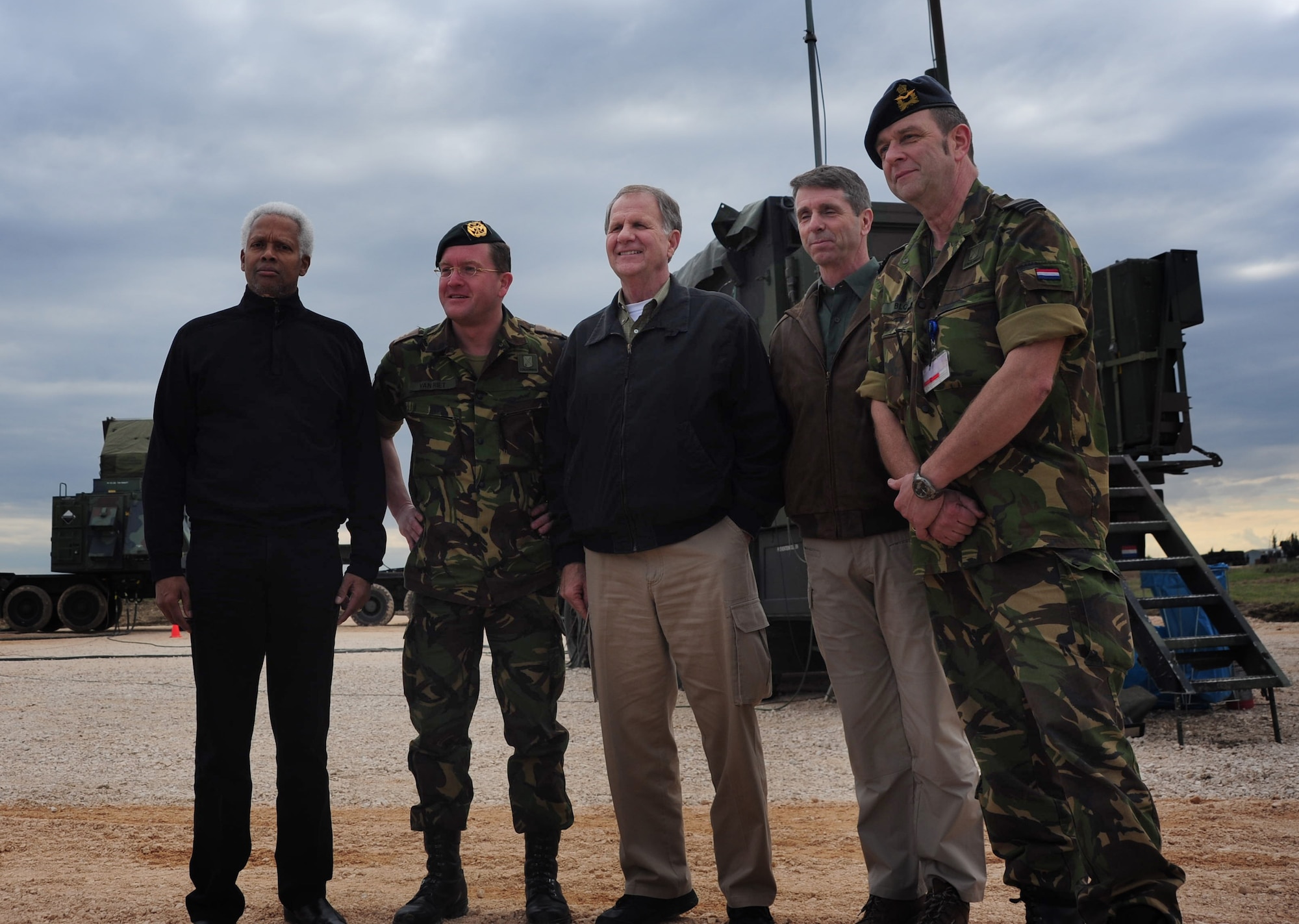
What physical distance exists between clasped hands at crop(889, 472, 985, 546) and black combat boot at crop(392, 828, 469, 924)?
1.62m

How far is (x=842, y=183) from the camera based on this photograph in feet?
10.3

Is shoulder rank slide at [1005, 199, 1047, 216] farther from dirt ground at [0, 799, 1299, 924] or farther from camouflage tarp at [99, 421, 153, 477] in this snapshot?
camouflage tarp at [99, 421, 153, 477]

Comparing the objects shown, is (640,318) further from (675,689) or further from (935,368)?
(675,689)

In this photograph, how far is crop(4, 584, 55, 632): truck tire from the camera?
19516 mm

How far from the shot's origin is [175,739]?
23.7 ft

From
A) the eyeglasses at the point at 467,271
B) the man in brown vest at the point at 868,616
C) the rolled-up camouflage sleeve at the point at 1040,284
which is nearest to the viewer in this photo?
the rolled-up camouflage sleeve at the point at 1040,284

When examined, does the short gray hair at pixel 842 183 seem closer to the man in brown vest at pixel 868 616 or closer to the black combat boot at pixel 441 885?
the man in brown vest at pixel 868 616

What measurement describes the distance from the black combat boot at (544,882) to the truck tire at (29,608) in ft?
63.4

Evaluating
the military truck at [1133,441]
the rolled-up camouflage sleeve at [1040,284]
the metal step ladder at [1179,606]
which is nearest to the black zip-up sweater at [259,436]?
the rolled-up camouflage sleeve at [1040,284]

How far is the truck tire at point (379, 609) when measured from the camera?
815 inches

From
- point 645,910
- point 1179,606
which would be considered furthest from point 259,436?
point 1179,606

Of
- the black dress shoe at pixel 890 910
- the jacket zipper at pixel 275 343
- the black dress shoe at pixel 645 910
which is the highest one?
the jacket zipper at pixel 275 343

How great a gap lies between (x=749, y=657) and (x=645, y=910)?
29.4 inches

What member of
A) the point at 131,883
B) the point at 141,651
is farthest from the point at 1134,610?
the point at 141,651
